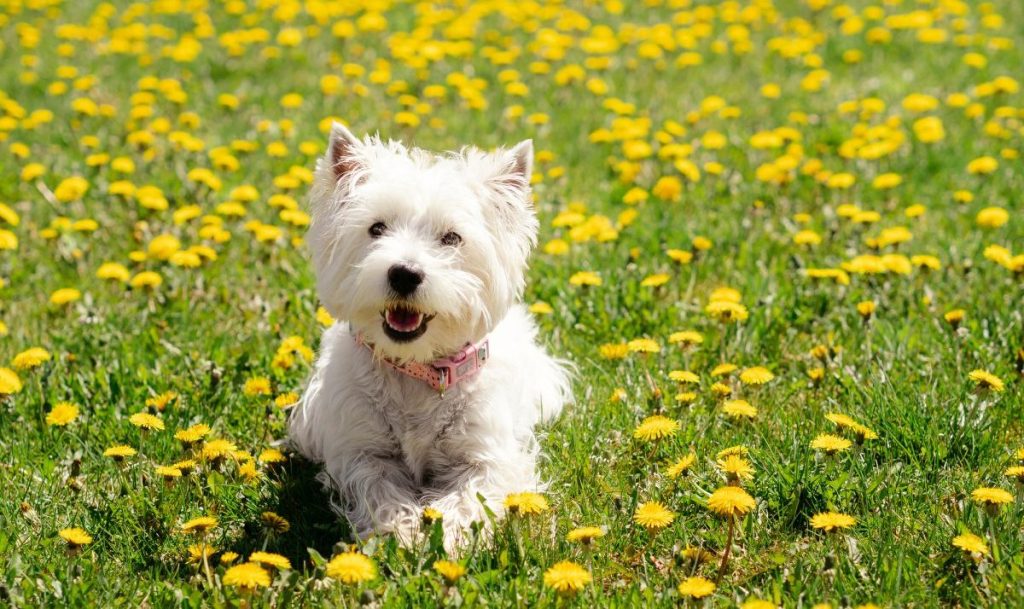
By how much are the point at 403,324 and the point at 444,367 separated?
29 cm

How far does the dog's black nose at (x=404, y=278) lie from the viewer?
10.9 ft

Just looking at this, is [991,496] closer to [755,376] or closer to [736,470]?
[736,470]

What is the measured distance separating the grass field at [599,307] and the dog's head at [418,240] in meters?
0.68

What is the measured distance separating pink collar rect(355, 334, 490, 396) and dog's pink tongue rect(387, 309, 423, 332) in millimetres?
191

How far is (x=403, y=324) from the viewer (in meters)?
3.48

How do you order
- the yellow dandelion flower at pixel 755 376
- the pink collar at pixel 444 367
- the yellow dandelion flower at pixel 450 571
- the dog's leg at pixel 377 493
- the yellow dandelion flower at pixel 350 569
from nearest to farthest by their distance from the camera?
the yellow dandelion flower at pixel 350 569 < the yellow dandelion flower at pixel 450 571 < the dog's leg at pixel 377 493 < the pink collar at pixel 444 367 < the yellow dandelion flower at pixel 755 376

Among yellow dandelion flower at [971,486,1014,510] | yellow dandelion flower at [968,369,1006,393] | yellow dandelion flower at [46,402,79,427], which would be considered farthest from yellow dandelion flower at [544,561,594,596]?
yellow dandelion flower at [46,402,79,427]

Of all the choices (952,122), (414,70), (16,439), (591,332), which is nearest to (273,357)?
(16,439)

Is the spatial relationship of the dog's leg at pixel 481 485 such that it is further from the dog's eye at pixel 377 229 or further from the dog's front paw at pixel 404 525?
the dog's eye at pixel 377 229

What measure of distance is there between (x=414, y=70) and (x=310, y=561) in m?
6.37

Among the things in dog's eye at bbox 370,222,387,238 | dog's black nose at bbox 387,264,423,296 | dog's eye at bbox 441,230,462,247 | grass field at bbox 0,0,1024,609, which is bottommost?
grass field at bbox 0,0,1024,609

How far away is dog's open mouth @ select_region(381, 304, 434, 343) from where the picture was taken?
3463mm

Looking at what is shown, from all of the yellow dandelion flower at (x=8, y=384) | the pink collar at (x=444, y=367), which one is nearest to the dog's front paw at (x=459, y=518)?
the pink collar at (x=444, y=367)

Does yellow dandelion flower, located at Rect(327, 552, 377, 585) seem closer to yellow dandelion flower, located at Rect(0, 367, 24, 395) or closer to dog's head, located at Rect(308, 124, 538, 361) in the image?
dog's head, located at Rect(308, 124, 538, 361)
